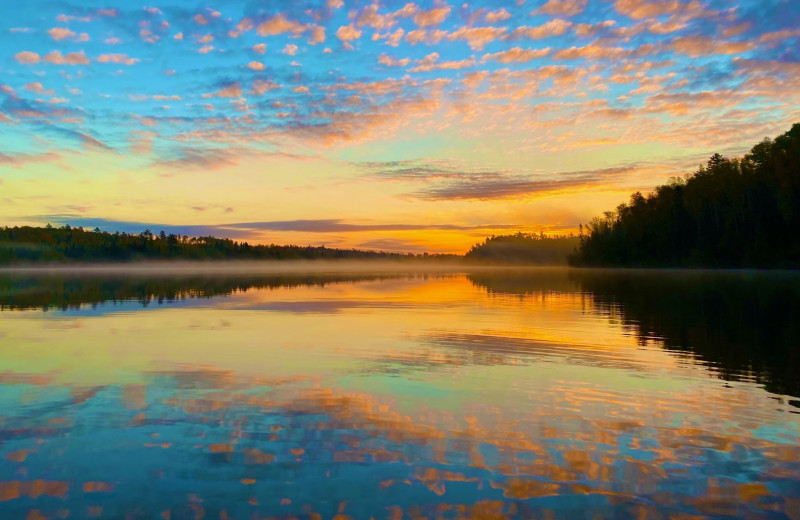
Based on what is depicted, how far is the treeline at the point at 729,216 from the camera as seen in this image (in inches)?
5157

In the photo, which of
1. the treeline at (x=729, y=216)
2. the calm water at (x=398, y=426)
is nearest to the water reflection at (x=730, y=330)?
the calm water at (x=398, y=426)

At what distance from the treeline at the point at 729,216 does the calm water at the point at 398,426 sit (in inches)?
5185

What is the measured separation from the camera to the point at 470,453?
964 cm

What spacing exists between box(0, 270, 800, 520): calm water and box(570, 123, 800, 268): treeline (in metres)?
132

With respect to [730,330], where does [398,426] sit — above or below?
above

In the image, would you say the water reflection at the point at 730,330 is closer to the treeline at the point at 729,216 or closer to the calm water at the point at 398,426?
the calm water at the point at 398,426

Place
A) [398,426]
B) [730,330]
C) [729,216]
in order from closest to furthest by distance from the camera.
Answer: [398,426]
[730,330]
[729,216]

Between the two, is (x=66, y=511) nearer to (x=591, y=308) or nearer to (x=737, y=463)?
(x=737, y=463)

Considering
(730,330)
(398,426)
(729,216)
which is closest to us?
(398,426)

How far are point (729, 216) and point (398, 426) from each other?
15964 cm

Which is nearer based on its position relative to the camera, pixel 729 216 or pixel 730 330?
pixel 730 330

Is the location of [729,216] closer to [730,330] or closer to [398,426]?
[730,330]

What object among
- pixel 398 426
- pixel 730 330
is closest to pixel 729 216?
pixel 730 330

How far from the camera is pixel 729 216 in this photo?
146m
